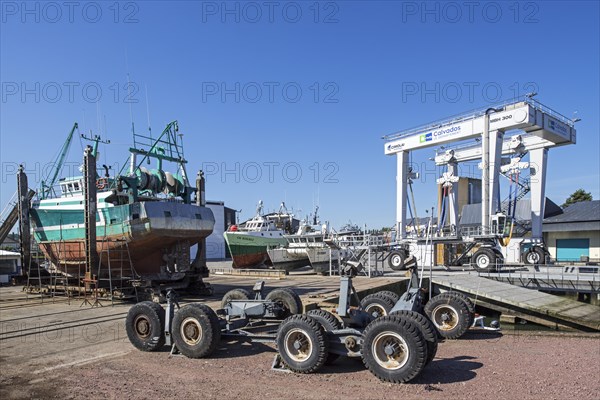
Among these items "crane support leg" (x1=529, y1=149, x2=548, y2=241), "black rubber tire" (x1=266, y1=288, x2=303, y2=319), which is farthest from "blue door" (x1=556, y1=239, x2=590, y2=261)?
"black rubber tire" (x1=266, y1=288, x2=303, y2=319)

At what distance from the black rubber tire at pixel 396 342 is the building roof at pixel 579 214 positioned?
2985 cm

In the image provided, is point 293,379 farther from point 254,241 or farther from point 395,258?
point 254,241

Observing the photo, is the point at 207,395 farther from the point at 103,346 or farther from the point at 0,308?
the point at 0,308

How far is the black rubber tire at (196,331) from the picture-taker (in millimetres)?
7559

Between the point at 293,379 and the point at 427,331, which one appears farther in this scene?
the point at 427,331

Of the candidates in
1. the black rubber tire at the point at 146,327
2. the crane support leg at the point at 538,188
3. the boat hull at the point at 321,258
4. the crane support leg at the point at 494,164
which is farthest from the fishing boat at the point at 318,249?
the black rubber tire at the point at 146,327

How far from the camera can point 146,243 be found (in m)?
15.9

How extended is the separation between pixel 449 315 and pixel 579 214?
2752 cm

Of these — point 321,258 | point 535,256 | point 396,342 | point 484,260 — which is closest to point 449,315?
point 396,342

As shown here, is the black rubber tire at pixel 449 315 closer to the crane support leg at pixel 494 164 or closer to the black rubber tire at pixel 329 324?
the black rubber tire at pixel 329 324

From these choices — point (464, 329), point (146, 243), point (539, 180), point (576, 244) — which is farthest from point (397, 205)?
point (464, 329)

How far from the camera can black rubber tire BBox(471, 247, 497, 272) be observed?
2242 cm

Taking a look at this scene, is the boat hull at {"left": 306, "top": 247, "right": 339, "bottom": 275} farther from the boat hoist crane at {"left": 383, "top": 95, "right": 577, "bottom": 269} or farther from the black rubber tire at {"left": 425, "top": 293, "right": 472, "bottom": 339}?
the black rubber tire at {"left": 425, "top": 293, "right": 472, "bottom": 339}

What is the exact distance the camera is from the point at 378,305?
33.1 feet
